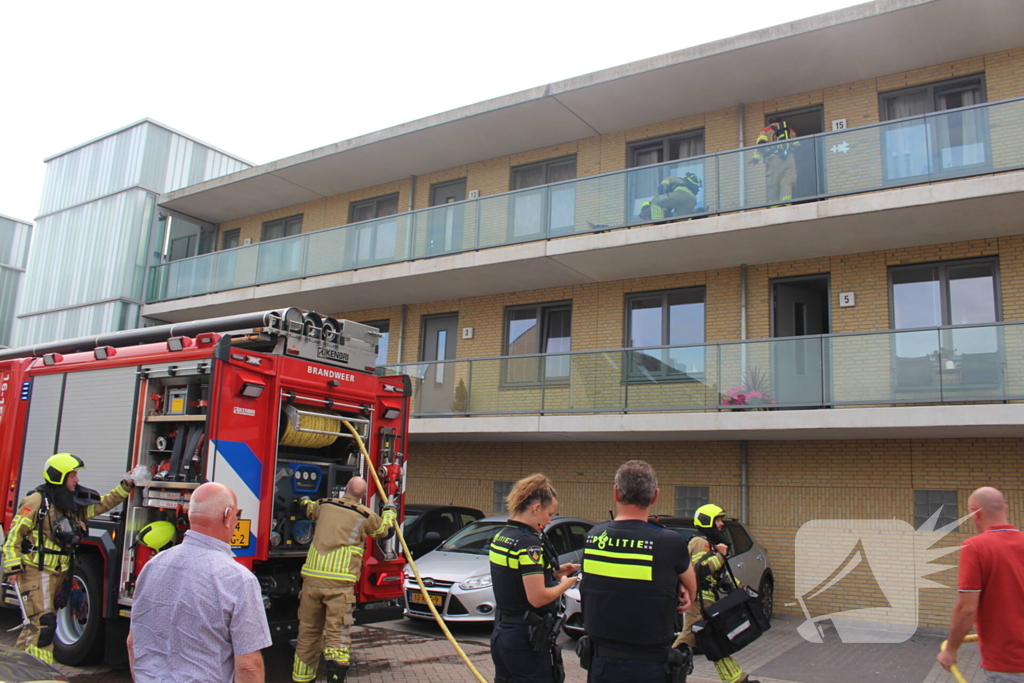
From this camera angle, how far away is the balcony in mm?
10898

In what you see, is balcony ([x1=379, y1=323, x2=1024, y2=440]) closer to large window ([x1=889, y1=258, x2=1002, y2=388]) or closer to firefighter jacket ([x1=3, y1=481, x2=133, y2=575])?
large window ([x1=889, y1=258, x2=1002, y2=388])

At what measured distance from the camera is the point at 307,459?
26.7 ft

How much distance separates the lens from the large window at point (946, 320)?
1091 centimetres

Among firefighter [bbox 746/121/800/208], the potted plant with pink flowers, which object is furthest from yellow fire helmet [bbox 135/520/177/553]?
firefighter [bbox 746/121/800/208]

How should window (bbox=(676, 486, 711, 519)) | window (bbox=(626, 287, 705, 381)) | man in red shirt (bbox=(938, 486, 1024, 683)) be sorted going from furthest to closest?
window (bbox=(676, 486, 711, 519))
window (bbox=(626, 287, 705, 381))
man in red shirt (bbox=(938, 486, 1024, 683))

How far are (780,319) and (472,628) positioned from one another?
24.5ft

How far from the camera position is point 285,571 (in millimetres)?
7609

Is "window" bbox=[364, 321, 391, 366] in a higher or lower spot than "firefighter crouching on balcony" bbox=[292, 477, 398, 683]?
higher

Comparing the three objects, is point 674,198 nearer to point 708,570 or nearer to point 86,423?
point 708,570

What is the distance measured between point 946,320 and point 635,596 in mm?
10756

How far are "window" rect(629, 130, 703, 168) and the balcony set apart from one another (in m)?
4.39

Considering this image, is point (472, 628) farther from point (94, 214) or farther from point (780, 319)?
point (94, 214)

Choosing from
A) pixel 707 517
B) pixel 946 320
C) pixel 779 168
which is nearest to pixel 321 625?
pixel 707 517

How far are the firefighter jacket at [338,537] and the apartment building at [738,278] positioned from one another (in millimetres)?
6831
